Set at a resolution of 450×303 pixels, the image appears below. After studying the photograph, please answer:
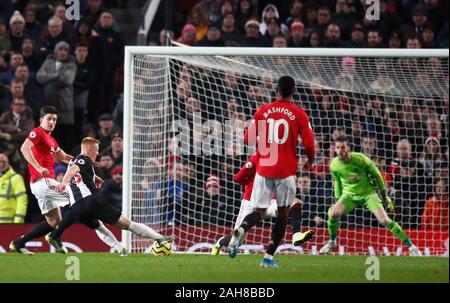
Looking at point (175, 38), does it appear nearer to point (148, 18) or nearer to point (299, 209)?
point (148, 18)

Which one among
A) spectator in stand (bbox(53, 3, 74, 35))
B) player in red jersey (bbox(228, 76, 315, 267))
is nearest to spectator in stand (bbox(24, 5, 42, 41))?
spectator in stand (bbox(53, 3, 74, 35))

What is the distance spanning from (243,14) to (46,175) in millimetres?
6634

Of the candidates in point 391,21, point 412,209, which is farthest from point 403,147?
point 391,21

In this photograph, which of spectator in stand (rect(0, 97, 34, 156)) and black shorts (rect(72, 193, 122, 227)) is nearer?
black shorts (rect(72, 193, 122, 227))

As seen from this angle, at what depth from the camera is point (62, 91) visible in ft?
60.0

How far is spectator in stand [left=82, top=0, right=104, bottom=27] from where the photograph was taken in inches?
782

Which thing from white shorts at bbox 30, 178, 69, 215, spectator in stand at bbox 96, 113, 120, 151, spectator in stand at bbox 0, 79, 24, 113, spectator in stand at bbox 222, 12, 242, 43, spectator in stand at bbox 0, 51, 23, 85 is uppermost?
spectator in stand at bbox 222, 12, 242, 43

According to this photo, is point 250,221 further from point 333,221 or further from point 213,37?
point 213,37

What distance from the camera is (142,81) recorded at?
16.6 m

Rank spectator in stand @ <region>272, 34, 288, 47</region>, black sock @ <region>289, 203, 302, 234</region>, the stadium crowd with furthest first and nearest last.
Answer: spectator in stand @ <region>272, 34, 288, 47</region> → the stadium crowd → black sock @ <region>289, 203, 302, 234</region>

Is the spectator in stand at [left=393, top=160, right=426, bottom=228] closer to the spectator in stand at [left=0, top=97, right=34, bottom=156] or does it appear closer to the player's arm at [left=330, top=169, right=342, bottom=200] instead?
the player's arm at [left=330, top=169, right=342, bottom=200]

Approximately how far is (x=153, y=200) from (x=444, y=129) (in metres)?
4.64

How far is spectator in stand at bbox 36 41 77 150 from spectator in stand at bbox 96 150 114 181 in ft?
3.67

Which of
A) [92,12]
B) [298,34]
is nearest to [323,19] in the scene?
[298,34]
